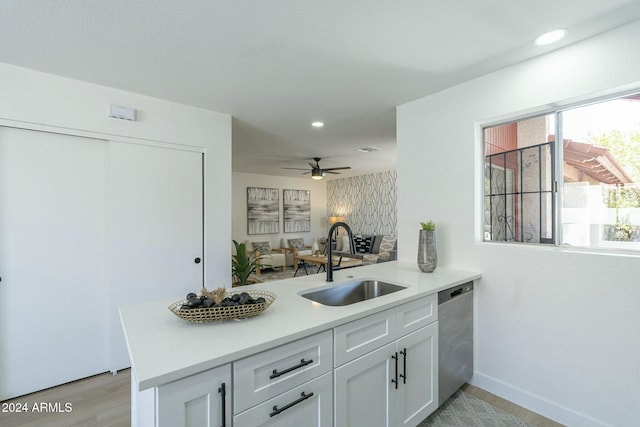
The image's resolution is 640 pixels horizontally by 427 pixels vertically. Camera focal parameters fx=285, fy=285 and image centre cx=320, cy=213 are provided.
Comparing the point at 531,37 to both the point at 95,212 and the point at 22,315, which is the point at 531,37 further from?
the point at 22,315

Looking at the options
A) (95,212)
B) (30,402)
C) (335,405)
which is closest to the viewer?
(335,405)

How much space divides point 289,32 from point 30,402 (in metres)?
3.11

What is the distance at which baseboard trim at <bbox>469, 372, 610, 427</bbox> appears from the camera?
5.66ft

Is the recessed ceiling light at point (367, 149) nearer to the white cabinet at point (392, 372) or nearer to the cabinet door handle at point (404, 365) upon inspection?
the white cabinet at point (392, 372)

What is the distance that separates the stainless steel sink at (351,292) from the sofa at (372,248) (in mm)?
3096

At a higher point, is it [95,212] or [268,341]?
[95,212]

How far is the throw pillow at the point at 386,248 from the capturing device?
5.98 m

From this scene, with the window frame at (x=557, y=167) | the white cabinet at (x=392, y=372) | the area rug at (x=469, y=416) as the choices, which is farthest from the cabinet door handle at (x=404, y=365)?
the window frame at (x=557, y=167)

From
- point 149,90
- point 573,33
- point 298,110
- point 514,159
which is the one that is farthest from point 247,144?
point 573,33

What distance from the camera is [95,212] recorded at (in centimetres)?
238

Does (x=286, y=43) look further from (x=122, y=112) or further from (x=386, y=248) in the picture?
(x=386, y=248)

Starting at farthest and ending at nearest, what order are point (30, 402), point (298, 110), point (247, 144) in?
point (247, 144) → point (298, 110) → point (30, 402)

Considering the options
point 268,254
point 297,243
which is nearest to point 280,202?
point 297,243

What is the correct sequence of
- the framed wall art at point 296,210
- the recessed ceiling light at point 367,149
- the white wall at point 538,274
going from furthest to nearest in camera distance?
the framed wall art at point 296,210 < the recessed ceiling light at point 367,149 < the white wall at point 538,274
